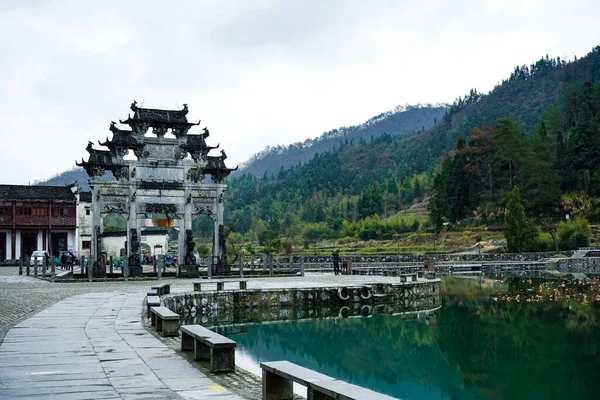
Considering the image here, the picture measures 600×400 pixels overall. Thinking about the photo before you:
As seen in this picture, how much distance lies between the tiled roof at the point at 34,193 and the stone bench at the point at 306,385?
61.3m

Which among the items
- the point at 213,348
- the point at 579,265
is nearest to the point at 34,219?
the point at 579,265

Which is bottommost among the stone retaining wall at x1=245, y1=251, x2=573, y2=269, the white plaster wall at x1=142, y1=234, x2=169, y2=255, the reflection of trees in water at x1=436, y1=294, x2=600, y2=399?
the reflection of trees in water at x1=436, y1=294, x2=600, y2=399

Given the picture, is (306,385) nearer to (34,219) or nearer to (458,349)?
(458,349)

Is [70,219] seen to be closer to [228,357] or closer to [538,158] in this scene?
[538,158]

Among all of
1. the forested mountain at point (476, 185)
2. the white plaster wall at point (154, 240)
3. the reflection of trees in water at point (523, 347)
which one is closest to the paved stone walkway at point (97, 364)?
the reflection of trees in water at point (523, 347)

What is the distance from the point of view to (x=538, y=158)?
277ft

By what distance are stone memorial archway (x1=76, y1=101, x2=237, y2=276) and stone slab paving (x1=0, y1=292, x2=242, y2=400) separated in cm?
2192

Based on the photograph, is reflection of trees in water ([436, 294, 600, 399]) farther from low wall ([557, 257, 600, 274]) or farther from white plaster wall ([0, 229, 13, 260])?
white plaster wall ([0, 229, 13, 260])

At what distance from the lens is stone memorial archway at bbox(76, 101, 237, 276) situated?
37.6 meters

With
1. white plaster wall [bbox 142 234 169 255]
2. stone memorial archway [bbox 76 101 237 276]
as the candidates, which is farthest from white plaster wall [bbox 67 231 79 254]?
stone memorial archway [bbox 76 101 237 276]

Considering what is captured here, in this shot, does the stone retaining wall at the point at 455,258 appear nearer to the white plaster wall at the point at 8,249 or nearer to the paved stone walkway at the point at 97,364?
the white plaster wall at the point at 8,249

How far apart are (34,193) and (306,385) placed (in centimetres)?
6408

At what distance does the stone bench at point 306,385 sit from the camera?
664 cm

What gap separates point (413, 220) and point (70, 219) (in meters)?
56.1
